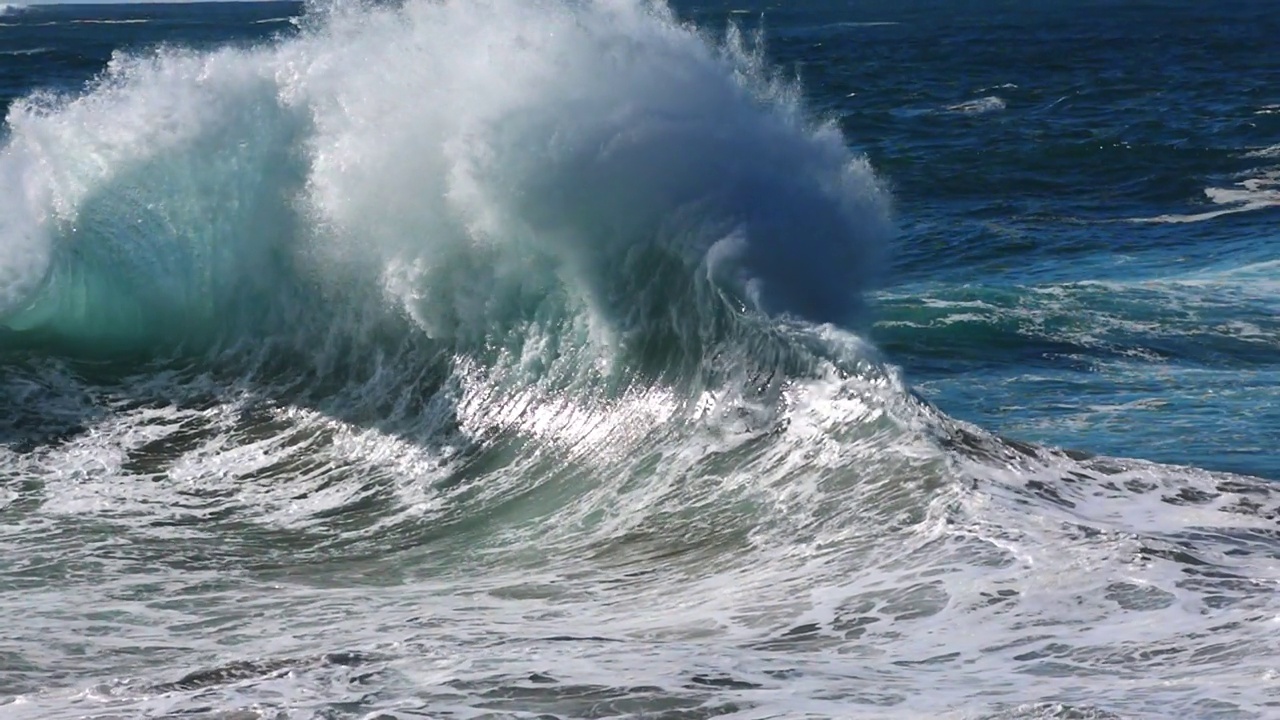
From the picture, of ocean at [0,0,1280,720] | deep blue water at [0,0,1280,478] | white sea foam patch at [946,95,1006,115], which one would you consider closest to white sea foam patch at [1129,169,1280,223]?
deep blue water at [0,0,1280,478]

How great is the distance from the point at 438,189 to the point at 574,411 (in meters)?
2.56

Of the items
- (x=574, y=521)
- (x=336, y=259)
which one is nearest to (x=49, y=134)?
(x=336, y=259)

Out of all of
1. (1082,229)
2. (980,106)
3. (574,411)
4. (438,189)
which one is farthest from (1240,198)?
(574,411)

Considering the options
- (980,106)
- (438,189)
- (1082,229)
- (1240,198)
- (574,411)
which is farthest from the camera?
(980,106)

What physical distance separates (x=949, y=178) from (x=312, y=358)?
1567 cm

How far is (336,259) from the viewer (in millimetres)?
14070

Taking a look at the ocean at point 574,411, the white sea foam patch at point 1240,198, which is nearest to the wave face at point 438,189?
the ocean at point 574,411

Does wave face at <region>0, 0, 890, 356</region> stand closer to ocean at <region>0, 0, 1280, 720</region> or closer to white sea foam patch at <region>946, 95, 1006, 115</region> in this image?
ocean at <region>0, 0, 1280, 720</region>

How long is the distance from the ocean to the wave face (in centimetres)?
4

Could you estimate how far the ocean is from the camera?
7.23m

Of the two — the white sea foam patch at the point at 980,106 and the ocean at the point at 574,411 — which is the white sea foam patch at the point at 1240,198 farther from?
the white sea foam patch at the point at 980,106

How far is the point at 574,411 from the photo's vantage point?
11.8 m

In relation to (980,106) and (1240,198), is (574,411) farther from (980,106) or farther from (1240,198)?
(980,106)

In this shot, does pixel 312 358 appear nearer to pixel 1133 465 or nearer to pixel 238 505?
pixel 238 505
